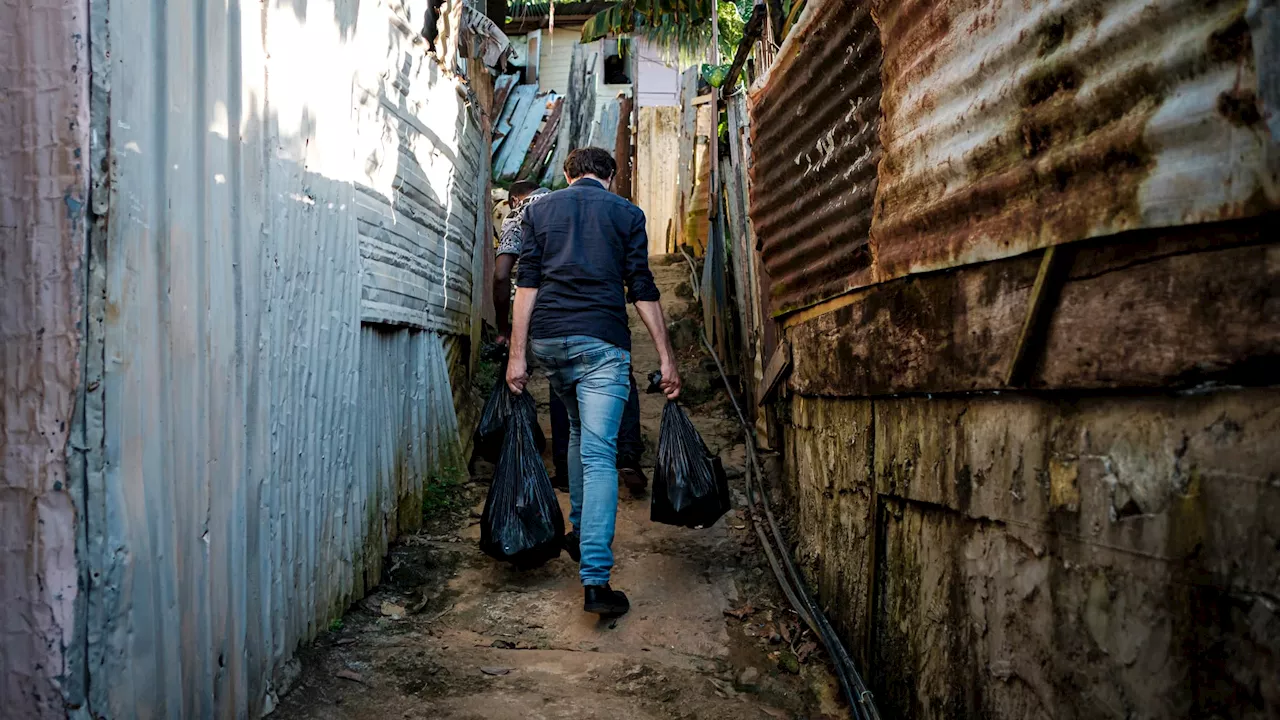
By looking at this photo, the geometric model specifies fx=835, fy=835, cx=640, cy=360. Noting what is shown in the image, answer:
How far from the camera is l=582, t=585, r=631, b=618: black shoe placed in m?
3.26

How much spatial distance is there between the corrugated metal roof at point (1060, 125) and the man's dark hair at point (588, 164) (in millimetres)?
1475

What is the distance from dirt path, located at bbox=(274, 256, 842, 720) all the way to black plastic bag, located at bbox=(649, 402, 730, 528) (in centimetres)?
34

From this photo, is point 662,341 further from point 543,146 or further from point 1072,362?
point 543,146

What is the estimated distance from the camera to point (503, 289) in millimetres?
4973

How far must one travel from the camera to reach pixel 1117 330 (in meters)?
1.53

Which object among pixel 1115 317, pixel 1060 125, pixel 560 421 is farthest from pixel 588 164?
pixel 1115 317

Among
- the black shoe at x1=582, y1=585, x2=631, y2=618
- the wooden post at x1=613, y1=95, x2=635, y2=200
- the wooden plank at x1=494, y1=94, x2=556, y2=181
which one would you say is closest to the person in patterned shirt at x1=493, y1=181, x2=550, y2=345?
the black shoe at x1=582, y1=585, x2=631, y2=618

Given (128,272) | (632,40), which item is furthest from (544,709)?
(632,40)

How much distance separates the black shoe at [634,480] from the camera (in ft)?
15.2

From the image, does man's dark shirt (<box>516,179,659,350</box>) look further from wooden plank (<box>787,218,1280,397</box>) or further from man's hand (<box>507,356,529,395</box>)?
wooden plank (<box>787,218,1280,397</box>)

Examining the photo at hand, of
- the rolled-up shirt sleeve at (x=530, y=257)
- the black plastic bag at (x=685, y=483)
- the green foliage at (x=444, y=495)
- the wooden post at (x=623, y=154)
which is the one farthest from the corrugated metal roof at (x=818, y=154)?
the wooden post at (x=623, y=154)

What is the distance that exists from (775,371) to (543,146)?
11.4 meters

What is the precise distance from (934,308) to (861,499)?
0.93m

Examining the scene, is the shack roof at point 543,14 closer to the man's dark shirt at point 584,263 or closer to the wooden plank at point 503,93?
the wooden plank at point 503,93
